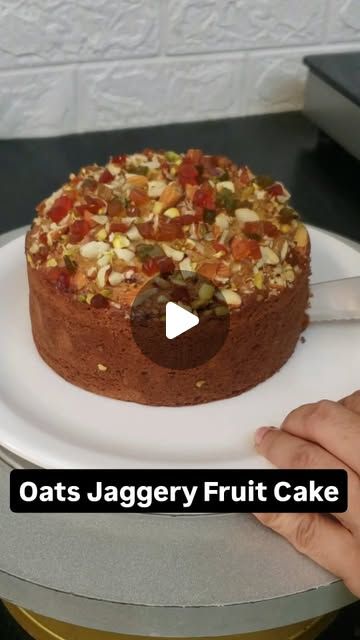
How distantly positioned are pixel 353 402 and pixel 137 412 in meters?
0.23

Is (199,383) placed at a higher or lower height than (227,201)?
lower

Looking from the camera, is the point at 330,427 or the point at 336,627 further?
the point at 336,627

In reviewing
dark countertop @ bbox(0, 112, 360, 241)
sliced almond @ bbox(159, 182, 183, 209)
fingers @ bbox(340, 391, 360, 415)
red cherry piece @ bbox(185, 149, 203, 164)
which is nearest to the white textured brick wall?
dark countertop @ bbox(0, 112, 360, 241)

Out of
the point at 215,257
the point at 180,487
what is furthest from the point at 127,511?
the point at 215,257

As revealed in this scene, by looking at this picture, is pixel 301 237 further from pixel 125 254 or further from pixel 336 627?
pixel 336 627

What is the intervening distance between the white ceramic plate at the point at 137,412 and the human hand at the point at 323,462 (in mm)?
34

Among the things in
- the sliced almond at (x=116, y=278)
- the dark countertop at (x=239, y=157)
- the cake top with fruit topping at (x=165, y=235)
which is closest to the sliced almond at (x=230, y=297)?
the cake top with fruit topping at (x=165, y=235)

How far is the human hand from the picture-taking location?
2.32 feet

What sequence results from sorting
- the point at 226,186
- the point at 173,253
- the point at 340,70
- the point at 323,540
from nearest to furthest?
1. the point at 323,540
2. the point at 173,253
3. the point at 226,186
4. the point at 340,70

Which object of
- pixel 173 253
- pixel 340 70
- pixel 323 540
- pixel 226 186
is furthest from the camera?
pixel 340 70

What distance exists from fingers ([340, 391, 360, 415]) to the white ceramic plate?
0.06 m

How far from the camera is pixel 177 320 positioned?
0.81 metres

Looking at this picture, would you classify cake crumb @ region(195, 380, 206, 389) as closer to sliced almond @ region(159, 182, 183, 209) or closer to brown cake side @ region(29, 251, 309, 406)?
brown cake side @ region(29, 251, 309, 406)

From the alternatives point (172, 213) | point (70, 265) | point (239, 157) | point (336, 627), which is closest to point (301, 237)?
point (172, 213)
